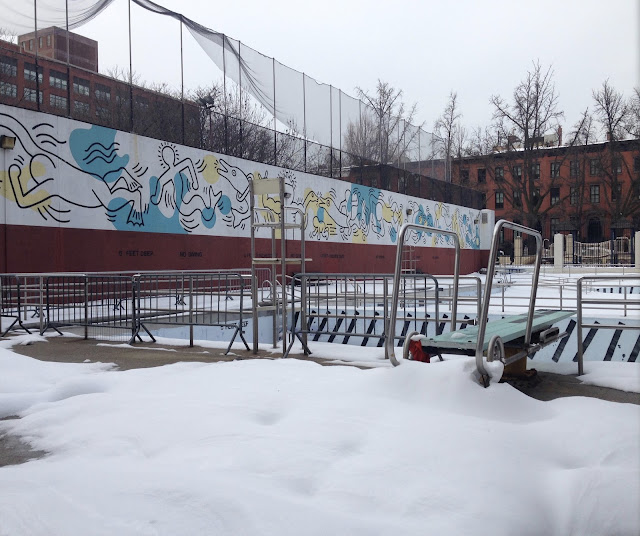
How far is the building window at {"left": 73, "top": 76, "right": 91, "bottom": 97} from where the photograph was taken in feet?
49.1

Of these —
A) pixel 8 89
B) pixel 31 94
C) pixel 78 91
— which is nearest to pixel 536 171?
pixel 78 91

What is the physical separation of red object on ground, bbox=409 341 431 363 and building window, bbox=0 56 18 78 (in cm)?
1280

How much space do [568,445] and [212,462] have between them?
2282 millimetres

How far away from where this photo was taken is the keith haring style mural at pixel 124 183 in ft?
43.9

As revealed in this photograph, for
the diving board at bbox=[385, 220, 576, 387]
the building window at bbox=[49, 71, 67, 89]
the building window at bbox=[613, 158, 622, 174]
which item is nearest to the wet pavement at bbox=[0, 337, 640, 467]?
the diving board at bbox=[385, 220, 576, 387]

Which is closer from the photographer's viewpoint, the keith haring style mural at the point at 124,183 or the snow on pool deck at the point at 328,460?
the snow on pool deck at the point at 328,460

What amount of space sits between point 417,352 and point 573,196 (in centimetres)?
6462

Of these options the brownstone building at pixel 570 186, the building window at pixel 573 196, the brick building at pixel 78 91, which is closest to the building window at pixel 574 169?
the brownstone building at pixel 570 186

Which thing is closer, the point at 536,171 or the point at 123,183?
the point at 123,183

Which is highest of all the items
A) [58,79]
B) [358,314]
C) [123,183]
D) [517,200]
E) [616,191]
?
[616,191]

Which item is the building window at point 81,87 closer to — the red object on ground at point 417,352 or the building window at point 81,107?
the building window at point 81,107

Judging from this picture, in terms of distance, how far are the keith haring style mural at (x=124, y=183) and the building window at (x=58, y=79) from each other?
3.85 ft

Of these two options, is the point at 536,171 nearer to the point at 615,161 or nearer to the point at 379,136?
the point at 615,161

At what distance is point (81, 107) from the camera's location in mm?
14844
